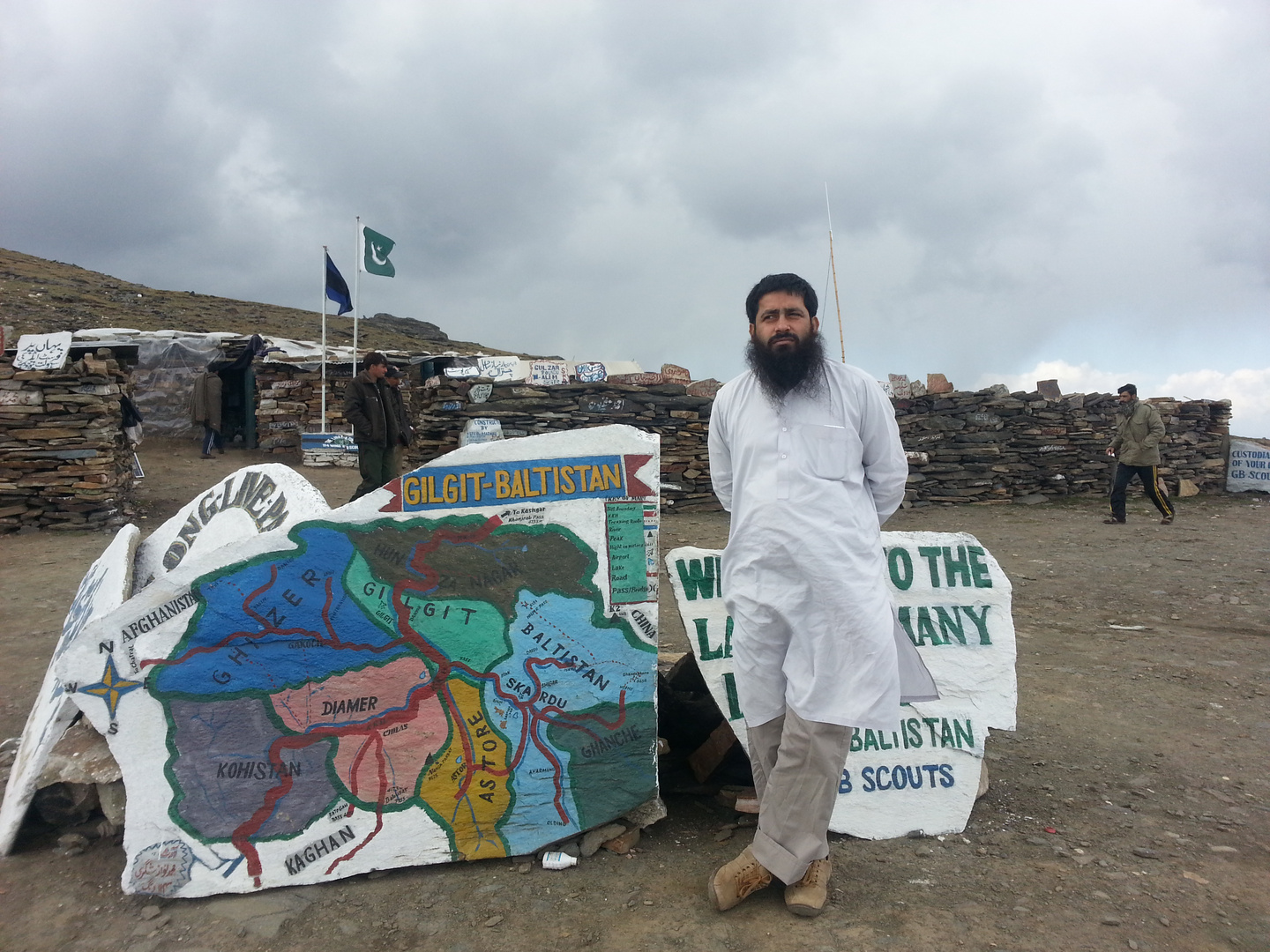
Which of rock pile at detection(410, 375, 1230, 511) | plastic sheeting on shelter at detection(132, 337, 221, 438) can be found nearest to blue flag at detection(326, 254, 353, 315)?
plastic sheeting on shelter at detection(132, 337, 221, 438)

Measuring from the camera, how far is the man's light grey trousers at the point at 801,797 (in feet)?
7.34

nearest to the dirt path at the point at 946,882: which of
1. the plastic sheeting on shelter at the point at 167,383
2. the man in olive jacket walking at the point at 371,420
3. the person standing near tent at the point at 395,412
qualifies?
the man in olive jacket walking at the point at 371,420

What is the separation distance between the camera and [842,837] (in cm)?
A: 272

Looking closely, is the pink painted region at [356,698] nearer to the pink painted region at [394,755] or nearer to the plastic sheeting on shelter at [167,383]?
the pink painted region at [394,755]

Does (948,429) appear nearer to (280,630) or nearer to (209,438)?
(280,630)

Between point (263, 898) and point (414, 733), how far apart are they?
24.0 inches

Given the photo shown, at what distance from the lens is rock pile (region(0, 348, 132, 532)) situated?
9.16m

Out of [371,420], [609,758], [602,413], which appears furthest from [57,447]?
[609,758]

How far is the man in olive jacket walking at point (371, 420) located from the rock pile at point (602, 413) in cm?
305

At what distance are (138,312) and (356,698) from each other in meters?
28.0

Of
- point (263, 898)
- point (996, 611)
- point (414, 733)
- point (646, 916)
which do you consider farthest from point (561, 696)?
point (996, 611)

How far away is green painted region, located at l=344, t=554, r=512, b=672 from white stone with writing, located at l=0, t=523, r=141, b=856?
0.78 m

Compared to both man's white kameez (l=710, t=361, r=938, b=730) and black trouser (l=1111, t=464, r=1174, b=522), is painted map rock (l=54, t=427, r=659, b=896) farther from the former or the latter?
black trouser (l=1111, t=464, r=1174, b=522)

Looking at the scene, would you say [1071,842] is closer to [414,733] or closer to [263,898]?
[414,733]
